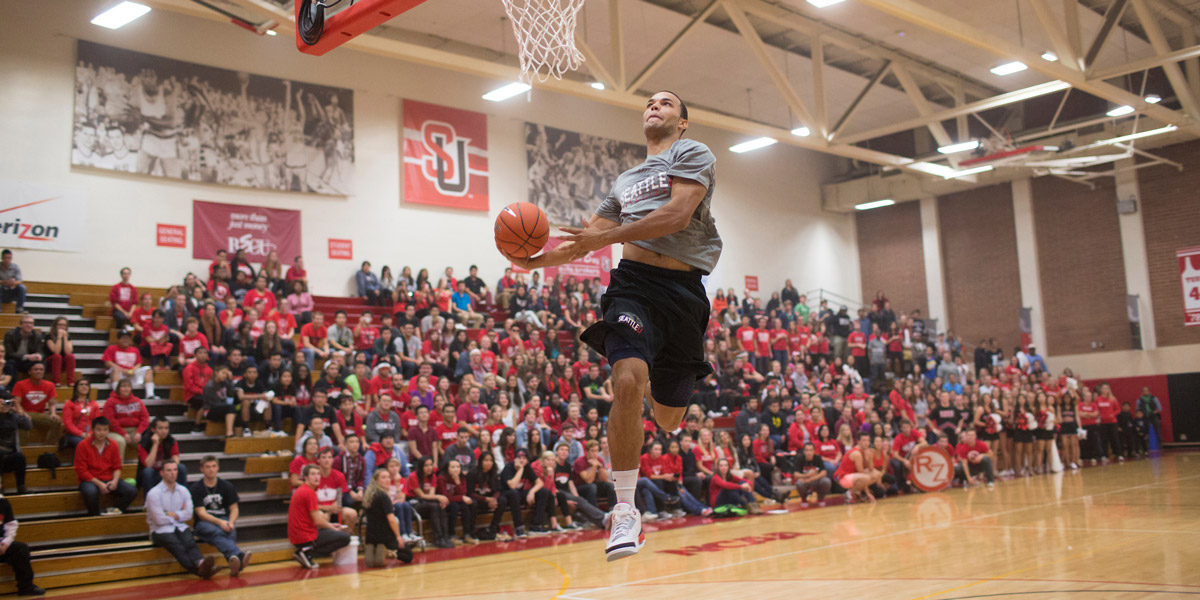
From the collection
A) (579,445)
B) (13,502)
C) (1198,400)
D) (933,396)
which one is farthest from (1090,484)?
(13,502)

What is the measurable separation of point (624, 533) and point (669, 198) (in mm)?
1424

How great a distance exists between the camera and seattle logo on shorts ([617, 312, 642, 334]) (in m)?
3.94

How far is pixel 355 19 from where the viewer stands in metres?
7.21

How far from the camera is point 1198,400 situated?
23.2m

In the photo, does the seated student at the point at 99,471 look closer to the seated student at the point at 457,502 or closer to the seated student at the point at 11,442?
the seated student at the point at 11,442

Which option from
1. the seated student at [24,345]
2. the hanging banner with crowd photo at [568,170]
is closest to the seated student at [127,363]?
the seated student at [24,345]

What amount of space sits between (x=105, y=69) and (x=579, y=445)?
34.2 feet

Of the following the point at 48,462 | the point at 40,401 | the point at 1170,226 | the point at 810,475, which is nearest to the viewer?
the point at 48,462

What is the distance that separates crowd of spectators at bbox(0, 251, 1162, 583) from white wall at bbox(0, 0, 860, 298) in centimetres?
114

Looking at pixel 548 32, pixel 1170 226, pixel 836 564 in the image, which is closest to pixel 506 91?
pixel 548 32

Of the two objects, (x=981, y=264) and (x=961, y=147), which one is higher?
(x=961, y=147)

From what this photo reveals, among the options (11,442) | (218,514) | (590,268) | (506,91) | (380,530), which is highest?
(506,91)

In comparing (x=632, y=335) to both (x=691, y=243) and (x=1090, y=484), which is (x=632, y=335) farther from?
(x=1090, y=484)

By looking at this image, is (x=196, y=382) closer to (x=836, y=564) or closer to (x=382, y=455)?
(x=382, y=455)
